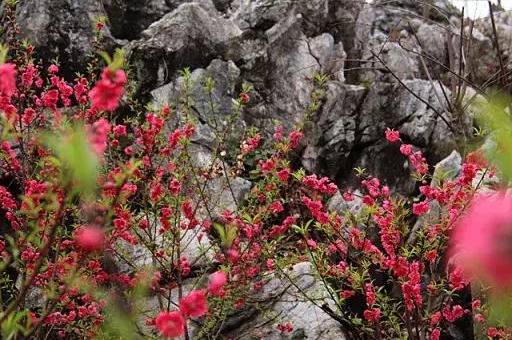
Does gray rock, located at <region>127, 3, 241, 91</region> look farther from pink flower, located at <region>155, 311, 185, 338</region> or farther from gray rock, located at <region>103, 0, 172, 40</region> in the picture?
pink flower, located at <region>155, 311, 185, 338</region>

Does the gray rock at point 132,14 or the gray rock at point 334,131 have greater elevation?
the gray rock at point 132,14

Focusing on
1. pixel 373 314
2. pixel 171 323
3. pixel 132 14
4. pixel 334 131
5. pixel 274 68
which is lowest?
pixel 171 323

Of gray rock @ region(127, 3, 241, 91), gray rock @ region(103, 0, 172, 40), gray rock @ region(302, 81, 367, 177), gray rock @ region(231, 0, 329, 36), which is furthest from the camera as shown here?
gray rock @ region(103, 0, 172, 40)

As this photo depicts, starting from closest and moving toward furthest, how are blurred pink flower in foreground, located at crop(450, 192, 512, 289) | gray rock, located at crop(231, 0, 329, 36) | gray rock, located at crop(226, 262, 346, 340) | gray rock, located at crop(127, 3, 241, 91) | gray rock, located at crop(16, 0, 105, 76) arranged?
1. blurred pink flower in foreground, located at crop(450, 192, 512, 289)
2. gray rock, located at crop(226, 262, 346, 340)
3. gray rock, located at crop(16, 0, 105, 76)
4. gray rock, located at crop(127, 3, 241, 91)
5. gray rock, located at crop(231, 0, 329, 36)

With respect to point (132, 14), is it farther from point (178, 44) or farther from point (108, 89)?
point (108, 89)

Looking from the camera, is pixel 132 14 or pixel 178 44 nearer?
pixel 178 44

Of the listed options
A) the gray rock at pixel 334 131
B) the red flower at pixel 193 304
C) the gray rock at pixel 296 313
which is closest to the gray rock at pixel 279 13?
the gray rock at pixel 334 131

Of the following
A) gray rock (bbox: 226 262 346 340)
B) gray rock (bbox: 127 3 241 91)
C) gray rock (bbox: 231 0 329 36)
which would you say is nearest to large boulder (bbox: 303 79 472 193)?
gray rock (bbox: 231 0 329 36)

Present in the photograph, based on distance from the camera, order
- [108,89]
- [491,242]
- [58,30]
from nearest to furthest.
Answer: [491,242]
[108,89]
[58,30]

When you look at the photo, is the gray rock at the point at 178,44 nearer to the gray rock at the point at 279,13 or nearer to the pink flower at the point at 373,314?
the gray rock at the point at 279,13

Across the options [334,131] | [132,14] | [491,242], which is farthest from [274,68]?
[491,242]

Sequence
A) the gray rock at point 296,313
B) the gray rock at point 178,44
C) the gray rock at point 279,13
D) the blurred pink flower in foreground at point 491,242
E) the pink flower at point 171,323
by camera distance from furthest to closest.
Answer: the gray rock at point 279,13 → the gray rock at point 178,44 → the gray rock at point 296,313 → the pink flower at point 171,323 → the blurred pink flower in foreground at point 491,242

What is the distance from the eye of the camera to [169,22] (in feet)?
34.4

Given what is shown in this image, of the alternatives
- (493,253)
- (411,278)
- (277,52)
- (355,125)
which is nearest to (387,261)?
(411,278)
